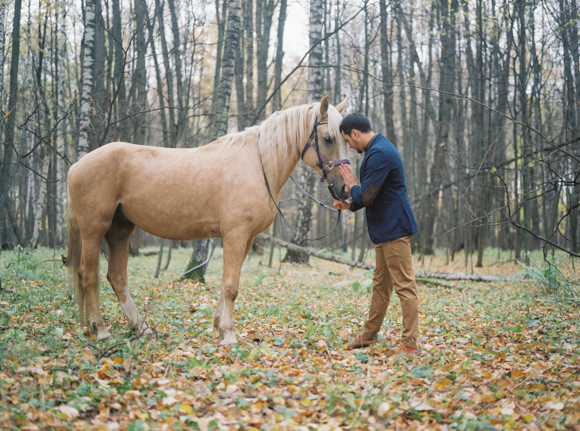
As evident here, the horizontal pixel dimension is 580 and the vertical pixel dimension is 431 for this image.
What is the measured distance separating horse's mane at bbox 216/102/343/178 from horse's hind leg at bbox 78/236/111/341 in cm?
183

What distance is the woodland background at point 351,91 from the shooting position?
7.23m

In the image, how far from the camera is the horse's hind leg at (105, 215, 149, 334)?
455 cm

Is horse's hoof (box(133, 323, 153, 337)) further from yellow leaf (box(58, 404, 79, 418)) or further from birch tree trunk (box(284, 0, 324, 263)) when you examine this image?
birch tree trunk (box(284, 0, 324, 263))

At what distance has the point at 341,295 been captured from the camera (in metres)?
7.79

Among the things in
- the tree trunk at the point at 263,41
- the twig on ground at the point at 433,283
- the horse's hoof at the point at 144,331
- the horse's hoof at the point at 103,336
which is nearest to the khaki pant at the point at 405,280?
the horse's hoof at the point at 144,331

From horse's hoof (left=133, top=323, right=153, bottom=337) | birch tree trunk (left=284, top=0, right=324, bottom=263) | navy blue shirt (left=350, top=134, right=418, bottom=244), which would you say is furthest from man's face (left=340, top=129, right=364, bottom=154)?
birch tree trunk (left=284, top=0, right=324, bottom=263)

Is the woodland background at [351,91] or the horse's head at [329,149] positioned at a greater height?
the woodland background at [351,91]

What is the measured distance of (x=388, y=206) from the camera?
4062 millimetres

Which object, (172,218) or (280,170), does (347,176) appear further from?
(172,218)

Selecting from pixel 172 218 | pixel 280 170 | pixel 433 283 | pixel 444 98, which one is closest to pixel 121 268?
pixel 172 218

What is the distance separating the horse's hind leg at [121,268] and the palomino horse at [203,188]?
0.09 ft

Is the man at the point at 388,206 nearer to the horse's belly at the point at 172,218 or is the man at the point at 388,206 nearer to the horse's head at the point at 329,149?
the horse's head at the point at 329,149

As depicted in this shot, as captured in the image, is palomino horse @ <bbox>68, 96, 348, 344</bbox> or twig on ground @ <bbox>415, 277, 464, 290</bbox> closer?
palomino horse @ <bbox>68, 96, 348, 344</bbox>

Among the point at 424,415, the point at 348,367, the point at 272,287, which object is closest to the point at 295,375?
the point at 348,367
